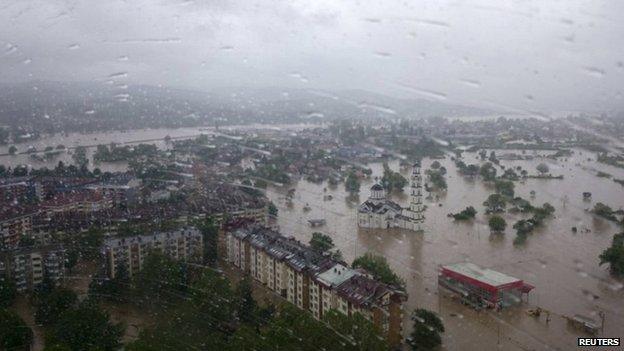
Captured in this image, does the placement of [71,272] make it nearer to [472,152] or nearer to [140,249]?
[140,249]

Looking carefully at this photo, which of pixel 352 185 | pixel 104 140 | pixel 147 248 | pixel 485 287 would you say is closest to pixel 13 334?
pixel 147 248

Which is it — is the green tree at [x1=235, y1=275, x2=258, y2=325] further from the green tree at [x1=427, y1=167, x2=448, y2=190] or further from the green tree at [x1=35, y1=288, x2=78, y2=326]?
the green tree at [x1=427, y1=167, x2=448, y2=190]

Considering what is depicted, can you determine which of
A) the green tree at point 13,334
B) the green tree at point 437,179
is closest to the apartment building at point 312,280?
the green tree at point 13,334

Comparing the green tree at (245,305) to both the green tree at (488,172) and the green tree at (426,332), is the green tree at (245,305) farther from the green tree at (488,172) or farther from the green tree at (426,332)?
the green tree at (488,172)

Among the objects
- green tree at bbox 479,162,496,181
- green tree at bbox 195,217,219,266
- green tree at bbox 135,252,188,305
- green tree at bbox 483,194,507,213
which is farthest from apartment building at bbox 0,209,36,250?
green tree at bbox 479,162,496,181

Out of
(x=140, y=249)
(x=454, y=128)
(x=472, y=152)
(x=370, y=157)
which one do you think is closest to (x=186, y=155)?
(x=370, y=157)
